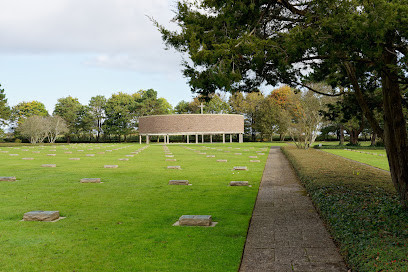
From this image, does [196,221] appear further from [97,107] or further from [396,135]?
[97,107]

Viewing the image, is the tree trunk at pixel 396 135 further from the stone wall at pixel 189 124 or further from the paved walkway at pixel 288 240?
the stone wall at pixel 189 124

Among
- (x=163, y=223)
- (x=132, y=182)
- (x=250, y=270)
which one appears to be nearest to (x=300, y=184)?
(x=132, y=182)

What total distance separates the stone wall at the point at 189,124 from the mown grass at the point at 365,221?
161 ft

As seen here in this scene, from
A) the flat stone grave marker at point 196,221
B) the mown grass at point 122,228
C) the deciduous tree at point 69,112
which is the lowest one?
the mown grass at point 122,228

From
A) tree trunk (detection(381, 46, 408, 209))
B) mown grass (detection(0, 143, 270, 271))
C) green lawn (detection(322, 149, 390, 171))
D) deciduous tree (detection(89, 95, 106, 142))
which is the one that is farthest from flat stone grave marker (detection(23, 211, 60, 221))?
deciduous tree (detection(89, 95, 106, 142))

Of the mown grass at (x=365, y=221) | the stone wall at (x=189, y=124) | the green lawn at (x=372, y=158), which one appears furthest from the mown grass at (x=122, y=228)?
the stone wall at (x=189, y=124)

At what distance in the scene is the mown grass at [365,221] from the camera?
4430 mm

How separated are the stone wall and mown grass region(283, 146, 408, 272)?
49118 mm

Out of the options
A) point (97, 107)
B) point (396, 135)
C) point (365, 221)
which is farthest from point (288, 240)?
point (97, 107)

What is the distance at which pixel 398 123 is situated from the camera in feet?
25.3

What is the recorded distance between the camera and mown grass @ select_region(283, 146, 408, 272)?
174 inches

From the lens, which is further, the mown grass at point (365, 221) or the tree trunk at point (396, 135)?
the tree trunk at point (396, 135)

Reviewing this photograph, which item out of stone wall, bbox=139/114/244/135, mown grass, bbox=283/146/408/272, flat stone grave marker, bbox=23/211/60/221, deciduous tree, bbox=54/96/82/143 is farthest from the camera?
deciduous tree, bbox=54/96/82/143

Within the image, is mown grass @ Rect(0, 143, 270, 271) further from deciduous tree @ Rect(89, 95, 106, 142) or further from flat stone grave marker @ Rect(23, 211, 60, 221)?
→ deciduous tree @ Rect(89, 95, 106, 142)
